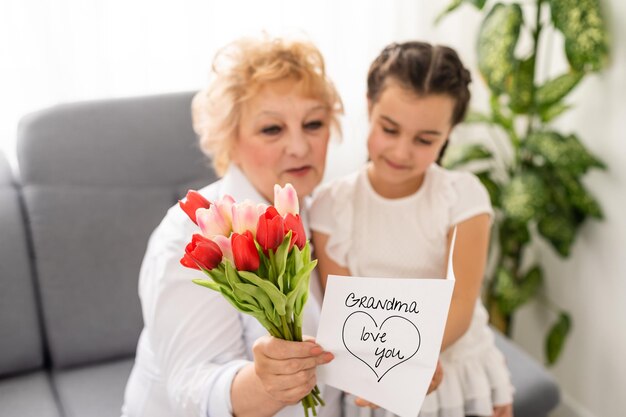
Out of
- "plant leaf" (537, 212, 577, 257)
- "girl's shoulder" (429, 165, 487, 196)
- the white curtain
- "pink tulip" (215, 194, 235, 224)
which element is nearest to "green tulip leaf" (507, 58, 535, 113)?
"plant leaf" (537, 212, 577, 257)

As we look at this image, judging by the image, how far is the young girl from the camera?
4.82 feet

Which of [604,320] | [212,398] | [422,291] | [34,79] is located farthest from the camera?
[604,320]

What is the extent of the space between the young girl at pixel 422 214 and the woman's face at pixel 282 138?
11 centimetres

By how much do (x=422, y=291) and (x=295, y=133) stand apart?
0.54 metres

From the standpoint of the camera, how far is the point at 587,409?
2.45 m

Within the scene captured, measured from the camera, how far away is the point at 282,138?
4.85 feet

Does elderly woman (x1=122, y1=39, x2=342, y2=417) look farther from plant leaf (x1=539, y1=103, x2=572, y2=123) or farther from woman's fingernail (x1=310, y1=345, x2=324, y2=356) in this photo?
plant leaf (x1=539, y1=103, x2=572, y2=123)

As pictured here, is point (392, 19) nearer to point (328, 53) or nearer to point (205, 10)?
point (328, 53)

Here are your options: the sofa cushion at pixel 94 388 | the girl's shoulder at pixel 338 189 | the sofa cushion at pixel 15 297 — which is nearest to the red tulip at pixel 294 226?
the girl's shoulder at pixel 338 189

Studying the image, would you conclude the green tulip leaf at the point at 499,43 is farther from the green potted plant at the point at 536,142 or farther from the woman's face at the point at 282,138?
the woman's face at the point at 282,138

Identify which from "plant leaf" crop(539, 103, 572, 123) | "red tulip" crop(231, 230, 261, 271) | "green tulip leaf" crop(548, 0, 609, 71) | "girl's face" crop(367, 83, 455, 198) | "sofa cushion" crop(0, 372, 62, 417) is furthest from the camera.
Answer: "plant leaf" crop(539, 103, 572, 123)

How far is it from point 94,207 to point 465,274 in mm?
964

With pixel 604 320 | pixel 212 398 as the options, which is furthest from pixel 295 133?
pixel 604 320

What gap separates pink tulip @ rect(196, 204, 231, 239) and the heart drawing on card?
9.6 inches
